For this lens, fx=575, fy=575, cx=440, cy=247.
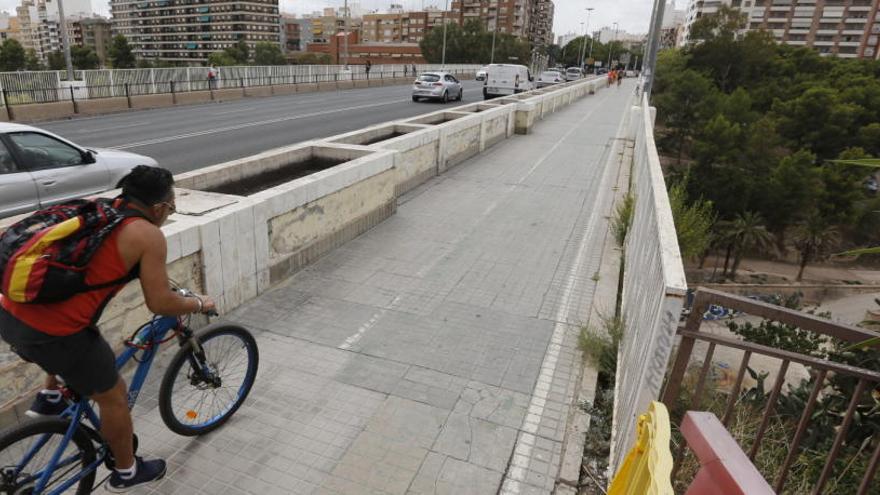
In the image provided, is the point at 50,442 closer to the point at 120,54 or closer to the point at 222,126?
the point at 222,126

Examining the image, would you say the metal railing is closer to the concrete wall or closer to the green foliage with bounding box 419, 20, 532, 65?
the concrete wall

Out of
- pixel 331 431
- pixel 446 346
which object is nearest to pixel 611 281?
pixel 446 346

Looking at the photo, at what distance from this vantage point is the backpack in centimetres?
254

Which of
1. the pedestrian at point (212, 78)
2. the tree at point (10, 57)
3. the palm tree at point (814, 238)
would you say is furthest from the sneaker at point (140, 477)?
the tree at point (10, 57)

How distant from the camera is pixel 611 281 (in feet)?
23.4

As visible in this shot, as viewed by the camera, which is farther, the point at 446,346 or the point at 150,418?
the point at 446,346

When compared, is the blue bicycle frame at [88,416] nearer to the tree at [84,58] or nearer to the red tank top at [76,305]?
the red tank top at [76,305]

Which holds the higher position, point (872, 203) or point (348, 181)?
point (348, 181)

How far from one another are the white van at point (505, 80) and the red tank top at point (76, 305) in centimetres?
3259

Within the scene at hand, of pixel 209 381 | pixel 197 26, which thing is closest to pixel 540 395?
pixel 209 381

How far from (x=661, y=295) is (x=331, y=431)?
8.18 feet

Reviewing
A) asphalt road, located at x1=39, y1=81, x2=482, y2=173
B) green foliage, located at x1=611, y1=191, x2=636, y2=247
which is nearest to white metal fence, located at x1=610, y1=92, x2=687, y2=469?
green foliage, located at x1=611, y1=191, x2=636, y2=247

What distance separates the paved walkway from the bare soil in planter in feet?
4.93

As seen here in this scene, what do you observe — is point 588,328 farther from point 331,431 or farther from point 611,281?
point 331,431
